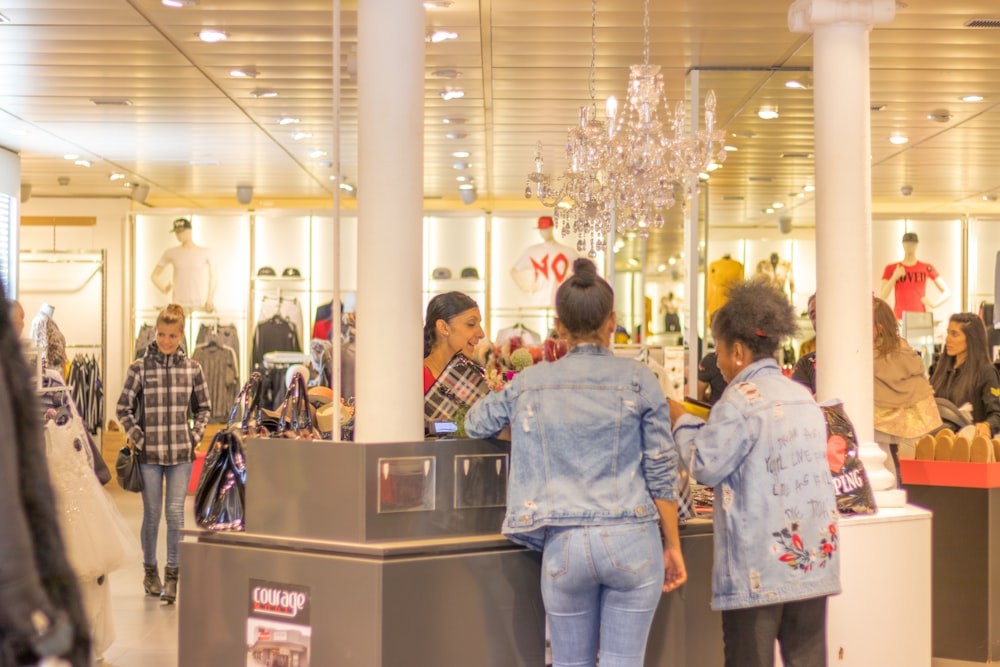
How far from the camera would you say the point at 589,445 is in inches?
122

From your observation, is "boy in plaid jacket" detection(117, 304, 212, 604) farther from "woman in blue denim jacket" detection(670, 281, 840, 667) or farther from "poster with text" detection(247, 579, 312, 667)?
"woman in blue denim jacket" detection(670, 281, 840, 667)

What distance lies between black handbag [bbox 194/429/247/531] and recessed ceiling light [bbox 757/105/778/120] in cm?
621

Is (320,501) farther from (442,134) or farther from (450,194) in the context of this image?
(450,194)

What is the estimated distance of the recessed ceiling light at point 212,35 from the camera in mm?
7008

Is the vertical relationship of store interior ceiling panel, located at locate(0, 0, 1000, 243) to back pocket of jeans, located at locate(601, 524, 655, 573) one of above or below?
above

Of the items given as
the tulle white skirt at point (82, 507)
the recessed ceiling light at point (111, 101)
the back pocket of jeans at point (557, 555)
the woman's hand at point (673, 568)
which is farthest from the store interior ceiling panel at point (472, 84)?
the tulle white skirt at point (82, 507)

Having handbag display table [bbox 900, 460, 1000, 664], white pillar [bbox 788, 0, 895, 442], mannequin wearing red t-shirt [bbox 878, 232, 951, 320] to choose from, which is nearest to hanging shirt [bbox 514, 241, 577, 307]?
mannequin wearing red t-shirt [bbox 878, 232, 951, 320]

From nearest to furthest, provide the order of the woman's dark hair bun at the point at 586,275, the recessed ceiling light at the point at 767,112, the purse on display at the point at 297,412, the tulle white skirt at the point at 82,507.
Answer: the woman's dark hair bun at the point at 586,275 → the purse on display at the point at 297,412 → the tulle white skirt at the point at 82,507 → the recessed ceiling light at the point at 767,112

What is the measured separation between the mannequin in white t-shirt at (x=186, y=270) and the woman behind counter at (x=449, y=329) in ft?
32.8

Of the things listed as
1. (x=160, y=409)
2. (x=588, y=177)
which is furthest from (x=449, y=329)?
(x=588, y=177)

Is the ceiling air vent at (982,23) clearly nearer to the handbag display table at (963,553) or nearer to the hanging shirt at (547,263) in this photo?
the handbag display table at (963,553)

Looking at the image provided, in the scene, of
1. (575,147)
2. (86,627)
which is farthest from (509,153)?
(86,627)

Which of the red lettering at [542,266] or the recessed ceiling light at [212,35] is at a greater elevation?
the recessed ceiling light at [212,35]

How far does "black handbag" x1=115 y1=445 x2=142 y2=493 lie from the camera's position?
20.7 feet
